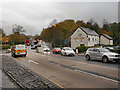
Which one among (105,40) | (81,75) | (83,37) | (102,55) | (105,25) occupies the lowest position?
(81,75)

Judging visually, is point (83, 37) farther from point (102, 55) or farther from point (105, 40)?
point (102, 55)

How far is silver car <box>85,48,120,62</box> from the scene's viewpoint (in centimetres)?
1247

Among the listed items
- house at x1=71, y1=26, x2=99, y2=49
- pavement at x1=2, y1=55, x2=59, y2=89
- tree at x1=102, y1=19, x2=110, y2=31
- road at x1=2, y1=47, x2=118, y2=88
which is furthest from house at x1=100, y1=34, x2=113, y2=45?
pavement at x1=2, y1=55, x2=59, y2=89

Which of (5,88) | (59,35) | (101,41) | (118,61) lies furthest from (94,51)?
(101,41)

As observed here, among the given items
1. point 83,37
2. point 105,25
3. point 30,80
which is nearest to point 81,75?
point 30,80

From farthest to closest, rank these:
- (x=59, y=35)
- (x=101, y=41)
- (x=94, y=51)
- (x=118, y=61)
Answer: (x=101, y=41)
(x=59, y=35)
(x=94, y=51)
(x=118, y=61)

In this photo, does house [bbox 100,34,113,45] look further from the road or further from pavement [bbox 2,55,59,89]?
pavement [bbox 2,55,59,89]

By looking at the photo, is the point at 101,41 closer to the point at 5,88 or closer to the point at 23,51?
the point at 23,51

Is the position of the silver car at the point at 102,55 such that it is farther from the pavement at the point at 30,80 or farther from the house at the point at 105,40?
the house at the point at 105,40

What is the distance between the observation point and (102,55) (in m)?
13.5

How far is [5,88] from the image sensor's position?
5.42 meters

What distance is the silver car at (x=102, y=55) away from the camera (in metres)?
12.5

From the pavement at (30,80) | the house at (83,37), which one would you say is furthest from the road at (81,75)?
the house at (83,37)

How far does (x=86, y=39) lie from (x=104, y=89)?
39.1 meters
